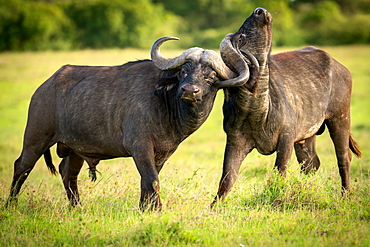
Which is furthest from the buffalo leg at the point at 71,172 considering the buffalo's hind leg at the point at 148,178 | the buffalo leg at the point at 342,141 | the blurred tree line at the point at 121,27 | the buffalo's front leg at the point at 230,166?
the blurred tree line at the point at 121,27

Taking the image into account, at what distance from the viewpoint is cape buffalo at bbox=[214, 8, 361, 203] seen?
7.28 meters

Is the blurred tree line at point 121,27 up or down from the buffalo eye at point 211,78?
down

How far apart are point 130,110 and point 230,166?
5.13 ft

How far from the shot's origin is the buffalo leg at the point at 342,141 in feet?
29.2

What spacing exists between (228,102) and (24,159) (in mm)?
3098

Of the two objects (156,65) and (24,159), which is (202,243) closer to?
(156,65)

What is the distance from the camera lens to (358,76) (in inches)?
1152

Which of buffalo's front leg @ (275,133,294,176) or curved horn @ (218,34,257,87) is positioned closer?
curved horn @ (218,34,257,87)

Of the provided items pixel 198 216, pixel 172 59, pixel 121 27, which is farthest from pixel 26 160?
pixel 121 27

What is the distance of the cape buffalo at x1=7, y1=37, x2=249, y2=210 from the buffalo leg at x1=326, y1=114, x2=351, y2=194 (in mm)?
2614

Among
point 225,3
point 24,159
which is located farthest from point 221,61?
point 225,3

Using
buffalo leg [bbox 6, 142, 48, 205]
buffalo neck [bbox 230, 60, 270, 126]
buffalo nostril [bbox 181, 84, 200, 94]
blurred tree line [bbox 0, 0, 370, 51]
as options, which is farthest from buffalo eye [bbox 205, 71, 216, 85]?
blurred tree line [bbox 0, 0, 370, 51]

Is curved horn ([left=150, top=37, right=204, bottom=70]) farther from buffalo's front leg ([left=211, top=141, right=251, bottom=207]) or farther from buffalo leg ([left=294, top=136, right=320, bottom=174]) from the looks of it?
buffalo leg ([left=294, top=136, right=320, bottom=174])

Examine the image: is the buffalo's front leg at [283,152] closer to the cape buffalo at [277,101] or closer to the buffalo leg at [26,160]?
the cape buffalo at [277,101]
